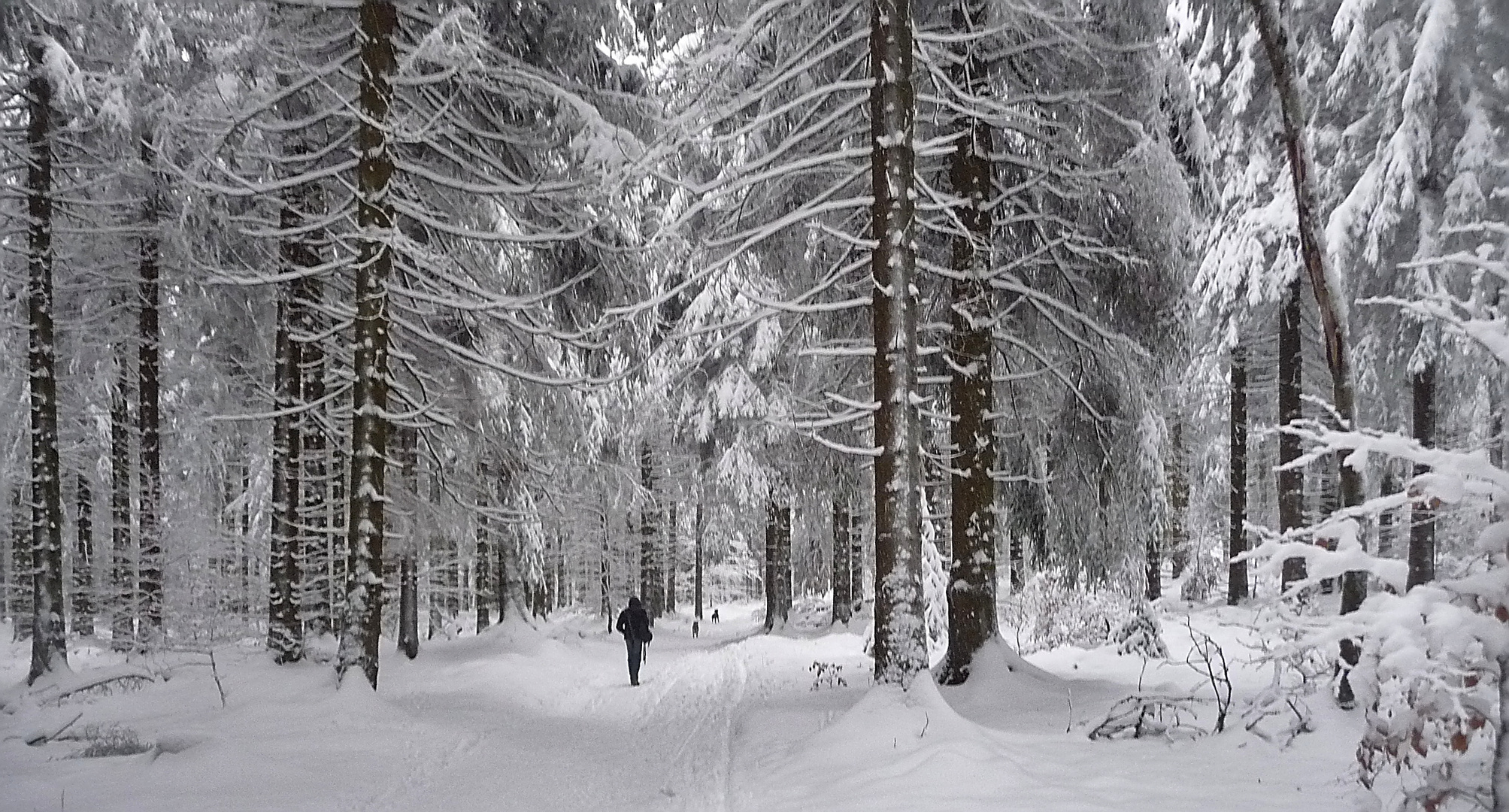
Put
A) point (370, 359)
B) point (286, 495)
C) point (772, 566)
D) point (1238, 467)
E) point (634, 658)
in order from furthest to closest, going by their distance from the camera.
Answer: point (772, 566) < point (1238, 467) < point (634, 658) < point (286, 495) < point (370, 359)

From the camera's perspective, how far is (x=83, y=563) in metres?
16.3

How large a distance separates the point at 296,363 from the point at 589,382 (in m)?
5.73

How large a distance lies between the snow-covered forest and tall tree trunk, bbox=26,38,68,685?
0.07 metres

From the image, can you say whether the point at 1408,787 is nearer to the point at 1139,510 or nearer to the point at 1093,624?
the point at 1139,510

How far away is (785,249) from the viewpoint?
10.5 metres

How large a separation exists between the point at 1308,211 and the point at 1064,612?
11.7 metres

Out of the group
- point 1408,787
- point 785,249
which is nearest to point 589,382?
point 785,249

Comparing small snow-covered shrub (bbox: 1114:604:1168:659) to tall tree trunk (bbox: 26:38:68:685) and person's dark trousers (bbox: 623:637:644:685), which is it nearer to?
person's dark trousers (bbox: 623:637:644:685)

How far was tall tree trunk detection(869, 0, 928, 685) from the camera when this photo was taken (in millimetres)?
7457

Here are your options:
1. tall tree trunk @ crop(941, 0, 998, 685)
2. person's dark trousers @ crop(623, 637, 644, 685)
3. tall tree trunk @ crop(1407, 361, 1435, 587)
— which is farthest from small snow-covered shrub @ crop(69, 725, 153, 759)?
tall tree trunk @ crop(1407, 361, 1435, 587)

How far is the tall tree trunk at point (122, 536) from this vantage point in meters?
14.5

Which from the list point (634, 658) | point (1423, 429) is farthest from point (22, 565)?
point (1423, 429)

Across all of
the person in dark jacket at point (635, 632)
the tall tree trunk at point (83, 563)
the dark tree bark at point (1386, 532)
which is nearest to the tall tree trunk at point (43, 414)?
the tall tree trunk at point (83, 563)

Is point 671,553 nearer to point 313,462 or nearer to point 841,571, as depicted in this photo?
point 841,571
